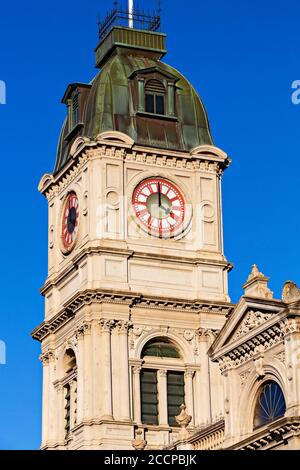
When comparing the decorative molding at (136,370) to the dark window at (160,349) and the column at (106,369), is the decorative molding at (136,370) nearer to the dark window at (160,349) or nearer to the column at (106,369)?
the dark window at (160,349)

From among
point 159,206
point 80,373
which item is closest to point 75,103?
point 159,206

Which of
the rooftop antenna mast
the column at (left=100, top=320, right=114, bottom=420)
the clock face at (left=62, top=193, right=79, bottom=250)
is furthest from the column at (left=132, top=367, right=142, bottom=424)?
the rooftop antenna mast

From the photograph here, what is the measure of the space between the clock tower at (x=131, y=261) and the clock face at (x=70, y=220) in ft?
0.34

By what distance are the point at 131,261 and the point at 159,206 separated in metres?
3.82

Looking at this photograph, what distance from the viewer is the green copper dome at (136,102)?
98125mm

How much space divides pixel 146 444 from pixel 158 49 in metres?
25.2

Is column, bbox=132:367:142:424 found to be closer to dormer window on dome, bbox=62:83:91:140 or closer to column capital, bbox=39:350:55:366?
column capital, bbox=39:350:55:366

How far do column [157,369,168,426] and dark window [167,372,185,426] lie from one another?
0.35m

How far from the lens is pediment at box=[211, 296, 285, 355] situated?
74.6 meters

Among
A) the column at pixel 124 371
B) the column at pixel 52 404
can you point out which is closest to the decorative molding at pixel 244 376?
the column at pixel 124 371

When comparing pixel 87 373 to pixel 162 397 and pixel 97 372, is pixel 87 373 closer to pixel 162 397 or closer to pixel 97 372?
pixel 97 372
